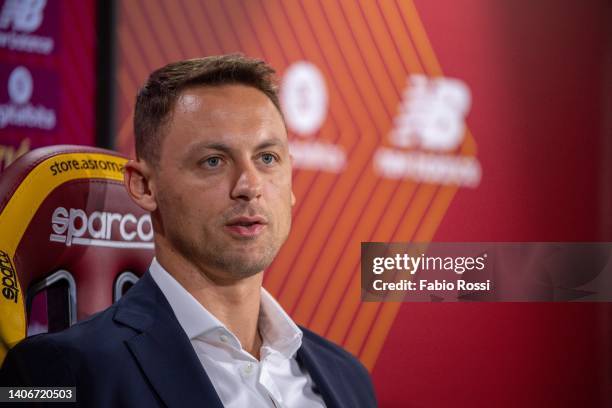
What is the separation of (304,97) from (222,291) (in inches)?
43.7

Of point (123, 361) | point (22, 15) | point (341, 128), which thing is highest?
point (22, 15)

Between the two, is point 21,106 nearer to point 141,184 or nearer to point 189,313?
point 141,184

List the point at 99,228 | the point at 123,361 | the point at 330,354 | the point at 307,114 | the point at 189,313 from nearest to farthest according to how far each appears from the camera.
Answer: the point at 123,361, the point at 189,313, the point at 99,228, the point at 330,354, the point at 307,114

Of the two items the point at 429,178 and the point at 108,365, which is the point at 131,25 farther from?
the point at 108,365

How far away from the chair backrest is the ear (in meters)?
0.08

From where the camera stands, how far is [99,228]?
1.28m

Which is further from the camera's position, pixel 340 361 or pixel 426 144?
pixel 426 144

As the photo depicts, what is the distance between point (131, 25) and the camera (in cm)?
215

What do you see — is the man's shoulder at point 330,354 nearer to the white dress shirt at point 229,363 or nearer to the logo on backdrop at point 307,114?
the white dress shirt at point 229,363

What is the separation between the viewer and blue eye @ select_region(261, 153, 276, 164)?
121 cm

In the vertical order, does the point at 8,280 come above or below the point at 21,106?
below

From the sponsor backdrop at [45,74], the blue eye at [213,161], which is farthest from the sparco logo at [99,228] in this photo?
the sponsor backdrop at [45,74]

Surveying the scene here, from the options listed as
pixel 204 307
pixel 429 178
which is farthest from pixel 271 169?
pixel 429 178

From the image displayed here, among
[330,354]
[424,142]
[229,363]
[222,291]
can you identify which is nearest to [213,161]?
[222,291]
